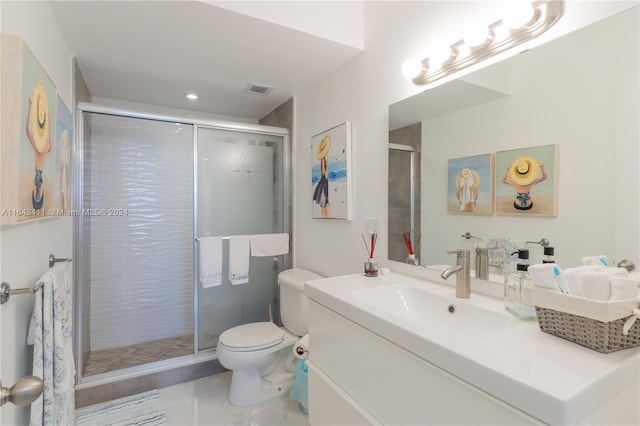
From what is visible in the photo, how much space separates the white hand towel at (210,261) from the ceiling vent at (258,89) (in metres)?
1.20

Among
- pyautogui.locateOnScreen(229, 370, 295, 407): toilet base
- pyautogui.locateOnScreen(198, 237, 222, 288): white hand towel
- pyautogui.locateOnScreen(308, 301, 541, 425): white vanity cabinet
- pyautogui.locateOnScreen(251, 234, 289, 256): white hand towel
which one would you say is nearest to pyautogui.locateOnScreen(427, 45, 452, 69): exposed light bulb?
pyautogui.locateOnScreen(308, 301, 541, 425): white vanity cabinet

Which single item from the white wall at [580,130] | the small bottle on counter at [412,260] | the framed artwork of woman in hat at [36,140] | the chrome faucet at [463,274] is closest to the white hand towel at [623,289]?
the white wall at [580,130]

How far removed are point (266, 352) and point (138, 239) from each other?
1.56 meters

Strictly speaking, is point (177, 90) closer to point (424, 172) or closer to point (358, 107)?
point (358, 107)

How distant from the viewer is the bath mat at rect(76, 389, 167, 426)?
1.83 metres

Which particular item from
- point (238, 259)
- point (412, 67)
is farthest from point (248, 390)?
point (412, 67)

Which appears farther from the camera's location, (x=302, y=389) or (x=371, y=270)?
(x=302, y=389)

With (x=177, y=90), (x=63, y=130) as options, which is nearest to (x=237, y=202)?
(x=177, y=90)

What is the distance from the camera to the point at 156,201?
107 inches

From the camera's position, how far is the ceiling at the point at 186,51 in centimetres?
151

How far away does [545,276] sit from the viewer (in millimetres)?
794

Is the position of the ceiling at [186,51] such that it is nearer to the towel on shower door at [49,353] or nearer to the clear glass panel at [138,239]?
the clear glass panel at [138,239]

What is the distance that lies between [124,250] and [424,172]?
8.13ft

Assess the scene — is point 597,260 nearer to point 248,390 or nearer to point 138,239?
point 248,390
